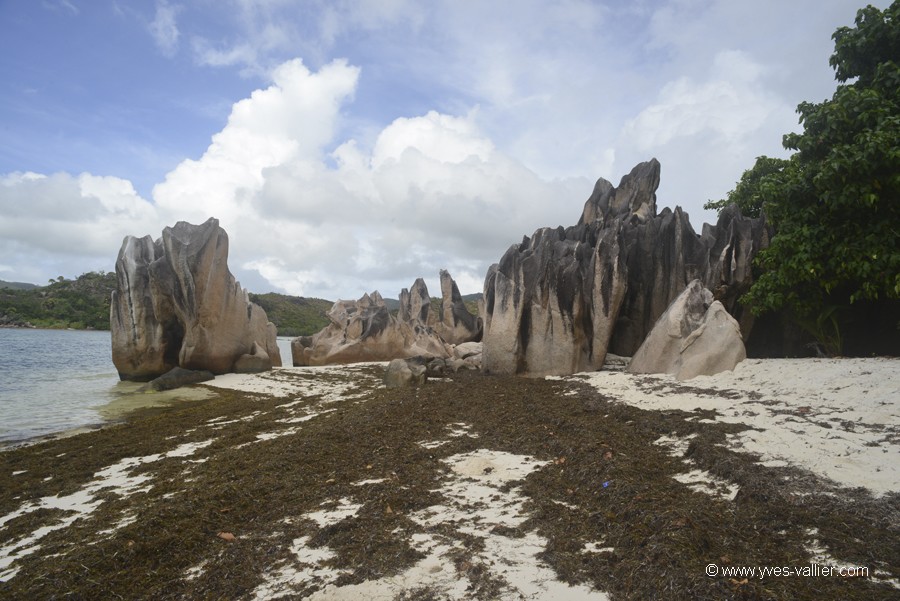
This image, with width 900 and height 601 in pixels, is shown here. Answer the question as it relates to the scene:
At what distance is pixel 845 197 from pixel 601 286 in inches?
250

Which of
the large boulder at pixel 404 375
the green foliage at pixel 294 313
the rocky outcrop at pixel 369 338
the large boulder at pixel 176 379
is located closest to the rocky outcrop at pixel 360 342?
the rocky outcrop at pixel 369 338

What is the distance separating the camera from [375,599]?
10.9 ft

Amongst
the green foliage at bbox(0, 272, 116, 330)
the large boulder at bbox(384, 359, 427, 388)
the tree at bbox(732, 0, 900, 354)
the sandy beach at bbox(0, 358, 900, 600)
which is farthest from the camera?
the green foliage at bbox(0, 272, 116, 330)

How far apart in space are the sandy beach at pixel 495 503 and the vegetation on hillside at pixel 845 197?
135 inches

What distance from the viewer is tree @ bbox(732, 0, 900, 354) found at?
35.6 ft

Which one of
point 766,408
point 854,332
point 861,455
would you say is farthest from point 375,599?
point 854,332

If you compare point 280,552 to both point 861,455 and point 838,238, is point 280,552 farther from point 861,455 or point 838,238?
point 838,238

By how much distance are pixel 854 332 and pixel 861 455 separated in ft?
42.9

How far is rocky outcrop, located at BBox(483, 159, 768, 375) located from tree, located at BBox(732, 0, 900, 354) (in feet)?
7.66

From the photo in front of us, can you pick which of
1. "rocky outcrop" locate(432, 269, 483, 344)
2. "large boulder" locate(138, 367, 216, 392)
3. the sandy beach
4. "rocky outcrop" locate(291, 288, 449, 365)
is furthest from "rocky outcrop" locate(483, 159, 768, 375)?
"rocky outcrop" locate(432, 269, 483, 344)

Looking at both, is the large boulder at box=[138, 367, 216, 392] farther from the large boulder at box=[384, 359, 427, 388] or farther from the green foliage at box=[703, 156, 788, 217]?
the green foliage at box=[703, 156, 788, 217]

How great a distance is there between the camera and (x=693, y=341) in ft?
39.6

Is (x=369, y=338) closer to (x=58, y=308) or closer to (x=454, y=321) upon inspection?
(x=454, y=321)

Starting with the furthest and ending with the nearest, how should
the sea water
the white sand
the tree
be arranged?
the sea water < the tree < the white sand
